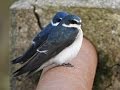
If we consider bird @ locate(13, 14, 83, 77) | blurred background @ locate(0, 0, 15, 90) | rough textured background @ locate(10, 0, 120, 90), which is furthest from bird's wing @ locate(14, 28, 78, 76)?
blurred background @ locate(0, 0, 15, 90)

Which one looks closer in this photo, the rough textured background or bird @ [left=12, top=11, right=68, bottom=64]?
bird @ [left=12, top=11, right=68, bottom=64]

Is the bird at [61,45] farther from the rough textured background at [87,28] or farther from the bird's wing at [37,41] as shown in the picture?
the rough textured background at [87,28]

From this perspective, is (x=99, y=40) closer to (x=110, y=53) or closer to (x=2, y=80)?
(x=110, y=53)

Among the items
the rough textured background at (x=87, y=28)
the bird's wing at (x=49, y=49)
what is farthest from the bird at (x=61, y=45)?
the rough textured background at (x=87, y=28)

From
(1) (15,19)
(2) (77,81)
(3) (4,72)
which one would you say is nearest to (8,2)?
(3) (4,72)

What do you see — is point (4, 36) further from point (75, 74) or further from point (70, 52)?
point (75, 74)

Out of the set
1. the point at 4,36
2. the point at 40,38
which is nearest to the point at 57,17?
the point at 40,38

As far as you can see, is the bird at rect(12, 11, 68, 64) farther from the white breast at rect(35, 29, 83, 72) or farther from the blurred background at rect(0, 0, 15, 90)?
Answer: the blurred background at rect(0, 0, 15, 90)
